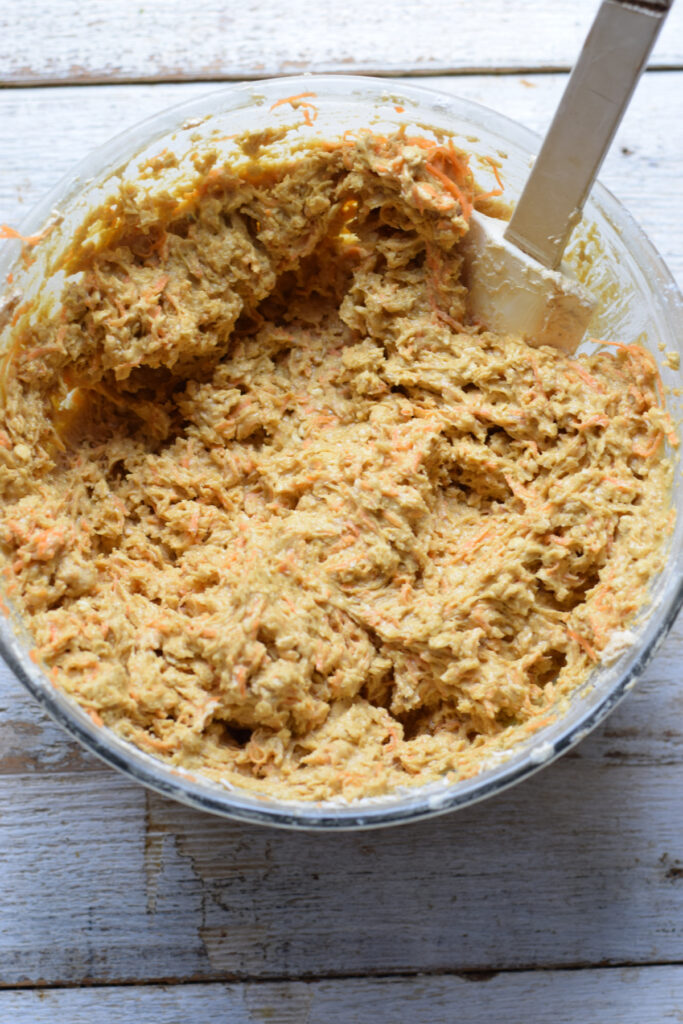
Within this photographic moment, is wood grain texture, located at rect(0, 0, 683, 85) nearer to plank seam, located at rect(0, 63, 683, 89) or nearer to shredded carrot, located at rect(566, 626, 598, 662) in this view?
plank seam, located at rect(0, 63, 683, 89)

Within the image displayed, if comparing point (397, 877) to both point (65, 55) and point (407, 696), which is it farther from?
point (65, 55)

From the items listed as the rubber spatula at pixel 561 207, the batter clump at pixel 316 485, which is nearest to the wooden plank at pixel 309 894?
the batter clump at pixel 316 485

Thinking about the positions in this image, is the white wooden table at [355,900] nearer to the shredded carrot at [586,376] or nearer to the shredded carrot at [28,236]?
the shredded carrot at [586,376]

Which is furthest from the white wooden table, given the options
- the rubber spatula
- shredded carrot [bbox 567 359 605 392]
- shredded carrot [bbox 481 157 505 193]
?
shredded carrot [bbox 481 157 505 193]

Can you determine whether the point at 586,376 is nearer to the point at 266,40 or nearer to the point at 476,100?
the point at 476,100

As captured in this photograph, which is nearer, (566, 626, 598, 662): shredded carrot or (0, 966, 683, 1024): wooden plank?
(566, 626, 598, 662): shredded carrot

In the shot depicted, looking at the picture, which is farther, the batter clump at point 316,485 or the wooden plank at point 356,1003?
the wooden plank at point 356,1003

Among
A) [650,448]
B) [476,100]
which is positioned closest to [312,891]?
[650,448]
